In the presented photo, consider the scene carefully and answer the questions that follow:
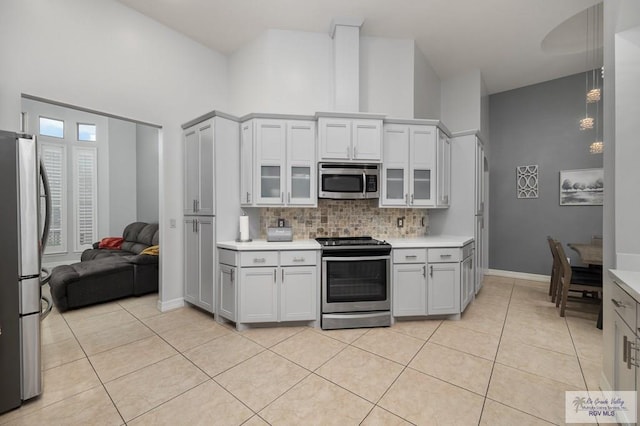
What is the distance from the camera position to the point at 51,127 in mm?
5551

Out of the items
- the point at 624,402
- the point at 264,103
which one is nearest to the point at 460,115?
the point at 264,103

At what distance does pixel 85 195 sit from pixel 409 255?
6851mm

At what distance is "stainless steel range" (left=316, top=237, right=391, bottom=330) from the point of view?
293 cm

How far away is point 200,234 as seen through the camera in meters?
3.29

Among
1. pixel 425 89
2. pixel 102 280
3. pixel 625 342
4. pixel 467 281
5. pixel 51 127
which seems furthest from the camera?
pixel 51 127

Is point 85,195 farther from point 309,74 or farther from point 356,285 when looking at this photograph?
point 356,285

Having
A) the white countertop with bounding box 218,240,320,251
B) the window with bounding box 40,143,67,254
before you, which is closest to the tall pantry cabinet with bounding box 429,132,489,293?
the white countertop with bounding box 218,240,320,251

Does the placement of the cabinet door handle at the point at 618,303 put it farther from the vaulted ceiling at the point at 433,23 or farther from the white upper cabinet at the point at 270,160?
the vaulted ceiling at the point at 433,23

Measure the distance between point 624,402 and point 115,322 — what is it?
438 centimetres

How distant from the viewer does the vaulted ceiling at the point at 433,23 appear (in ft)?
10.3

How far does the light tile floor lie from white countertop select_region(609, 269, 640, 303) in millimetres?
909

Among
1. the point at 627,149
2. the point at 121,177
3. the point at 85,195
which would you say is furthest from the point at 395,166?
the point at 85,195

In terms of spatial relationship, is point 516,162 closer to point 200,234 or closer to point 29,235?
point 200,234

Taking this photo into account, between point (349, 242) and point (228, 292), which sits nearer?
point (228, 292)
